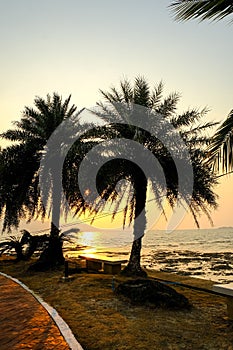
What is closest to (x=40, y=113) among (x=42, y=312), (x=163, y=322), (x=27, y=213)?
(x=27, y=213)

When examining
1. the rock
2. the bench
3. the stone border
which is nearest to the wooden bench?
the rock

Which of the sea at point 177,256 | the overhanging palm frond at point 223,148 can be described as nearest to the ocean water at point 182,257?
the sea at point 177,256

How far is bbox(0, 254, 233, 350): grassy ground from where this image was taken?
615 cm

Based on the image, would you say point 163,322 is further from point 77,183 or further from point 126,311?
point 77,183

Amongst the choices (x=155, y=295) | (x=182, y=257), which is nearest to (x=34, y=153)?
(x=155, y=295)

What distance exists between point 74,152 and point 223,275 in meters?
12.2

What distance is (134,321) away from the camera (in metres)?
7.41

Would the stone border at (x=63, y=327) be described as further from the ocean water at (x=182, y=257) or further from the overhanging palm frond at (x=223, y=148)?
the ocean water at (x=182, y=257)

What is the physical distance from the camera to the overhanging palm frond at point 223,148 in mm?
4938

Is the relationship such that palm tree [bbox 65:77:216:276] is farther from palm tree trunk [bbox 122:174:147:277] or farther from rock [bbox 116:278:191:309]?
rock [bbox 116:278:191:309]

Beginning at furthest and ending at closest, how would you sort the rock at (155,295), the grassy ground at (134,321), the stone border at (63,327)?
the rock at (155,295) → the grassy ground at (134,321) → the stone border at (63,327)

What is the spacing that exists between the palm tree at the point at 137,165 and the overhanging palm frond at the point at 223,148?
9297 millimetres

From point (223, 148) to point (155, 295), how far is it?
5290 mm

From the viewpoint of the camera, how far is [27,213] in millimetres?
25188
